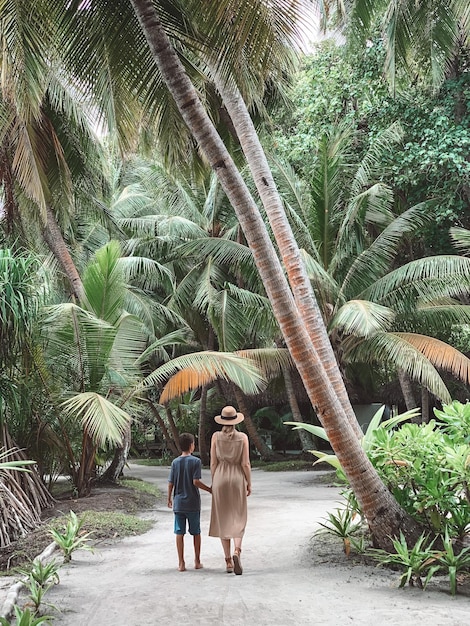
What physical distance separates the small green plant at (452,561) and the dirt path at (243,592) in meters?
0.13

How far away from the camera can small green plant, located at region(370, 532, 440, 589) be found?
5.89 m

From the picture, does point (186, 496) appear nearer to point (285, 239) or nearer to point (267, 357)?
point (285, 239)

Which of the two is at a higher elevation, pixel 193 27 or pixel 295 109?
pixel 295 109

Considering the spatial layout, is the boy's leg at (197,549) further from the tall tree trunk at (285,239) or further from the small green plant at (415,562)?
the tall tree trunk at (285,239)

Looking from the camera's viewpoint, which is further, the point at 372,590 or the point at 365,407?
the point at 365,407

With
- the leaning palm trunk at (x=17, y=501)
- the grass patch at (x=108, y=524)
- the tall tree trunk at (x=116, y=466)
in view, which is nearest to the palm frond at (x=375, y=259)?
the tall tree trunk at (x=116, y=466)

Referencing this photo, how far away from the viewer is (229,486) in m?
6.64

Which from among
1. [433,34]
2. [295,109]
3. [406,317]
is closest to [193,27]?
[433,34]

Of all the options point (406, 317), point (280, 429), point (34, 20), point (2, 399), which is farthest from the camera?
point (280, 429)

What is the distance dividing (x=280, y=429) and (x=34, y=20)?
19463 mm

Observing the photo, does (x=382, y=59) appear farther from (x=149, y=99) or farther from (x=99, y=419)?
(x=99, y=419)

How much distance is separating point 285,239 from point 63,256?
6.87 metres

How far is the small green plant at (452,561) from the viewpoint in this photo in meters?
5.72

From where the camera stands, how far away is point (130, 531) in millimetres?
9398
